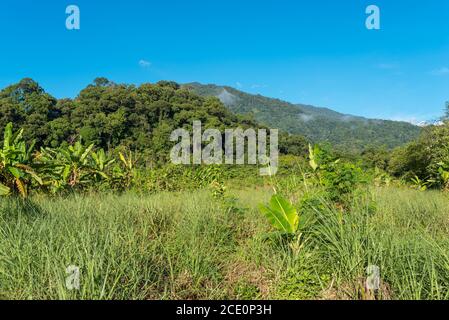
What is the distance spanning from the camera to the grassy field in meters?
2.64

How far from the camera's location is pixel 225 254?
150 inches

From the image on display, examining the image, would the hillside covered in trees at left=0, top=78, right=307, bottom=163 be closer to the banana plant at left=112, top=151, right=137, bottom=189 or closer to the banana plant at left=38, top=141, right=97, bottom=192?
the banana plant at left=112, top=151, right=137, bottom=189

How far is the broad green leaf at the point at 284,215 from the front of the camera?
140 inches

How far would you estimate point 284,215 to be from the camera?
3588mm

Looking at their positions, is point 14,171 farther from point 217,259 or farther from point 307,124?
point 307,124

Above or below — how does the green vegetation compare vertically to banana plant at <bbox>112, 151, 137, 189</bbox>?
below

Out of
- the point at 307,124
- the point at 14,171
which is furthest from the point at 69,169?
the point at 307,124

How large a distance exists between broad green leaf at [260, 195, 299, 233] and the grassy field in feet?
0.56

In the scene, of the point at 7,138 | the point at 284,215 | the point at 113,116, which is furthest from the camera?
the point at 113,116

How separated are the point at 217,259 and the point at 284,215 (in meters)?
0.82

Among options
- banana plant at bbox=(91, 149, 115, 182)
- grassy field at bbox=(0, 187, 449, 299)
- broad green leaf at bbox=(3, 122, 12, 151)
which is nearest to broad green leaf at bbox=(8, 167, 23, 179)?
broad green leaf at bbox=(3, 122, 12, 151)

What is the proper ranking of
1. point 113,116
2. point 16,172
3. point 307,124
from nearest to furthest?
point 16,172 → point 113,116 → point 307,124

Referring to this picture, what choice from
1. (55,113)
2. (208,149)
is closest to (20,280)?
(208,149)

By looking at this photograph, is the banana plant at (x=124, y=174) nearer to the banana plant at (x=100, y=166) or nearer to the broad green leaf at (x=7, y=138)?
the banana plant at (x=100, y=166)
